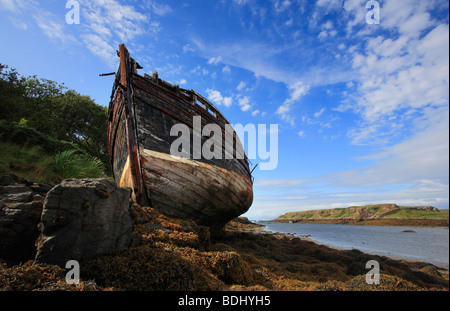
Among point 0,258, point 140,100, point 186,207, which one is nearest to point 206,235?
point 186,207

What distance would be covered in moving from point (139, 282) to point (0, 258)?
5.72ft

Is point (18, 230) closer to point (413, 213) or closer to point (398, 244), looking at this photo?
point (398, 244)

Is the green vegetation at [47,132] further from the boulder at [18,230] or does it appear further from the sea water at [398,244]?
the sea water at [398,244]

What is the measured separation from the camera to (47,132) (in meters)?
12.0

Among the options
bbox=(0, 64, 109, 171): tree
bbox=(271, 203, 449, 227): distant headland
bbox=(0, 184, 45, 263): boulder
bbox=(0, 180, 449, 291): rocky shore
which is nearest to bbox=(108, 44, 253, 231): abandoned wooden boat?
bbox=(0, 180, 449, 291): rocky shore

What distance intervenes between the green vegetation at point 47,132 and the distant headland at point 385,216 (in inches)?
2992

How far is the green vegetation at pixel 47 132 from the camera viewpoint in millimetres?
6957

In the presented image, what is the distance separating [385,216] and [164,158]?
303 ft

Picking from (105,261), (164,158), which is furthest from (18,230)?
(164,158)

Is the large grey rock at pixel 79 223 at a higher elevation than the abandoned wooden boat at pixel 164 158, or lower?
lower

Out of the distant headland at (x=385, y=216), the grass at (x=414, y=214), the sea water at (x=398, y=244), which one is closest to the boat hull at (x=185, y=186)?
the sea water at (x=398, y=244)

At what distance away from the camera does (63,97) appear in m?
20.1

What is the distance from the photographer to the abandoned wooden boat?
525 centimetres
